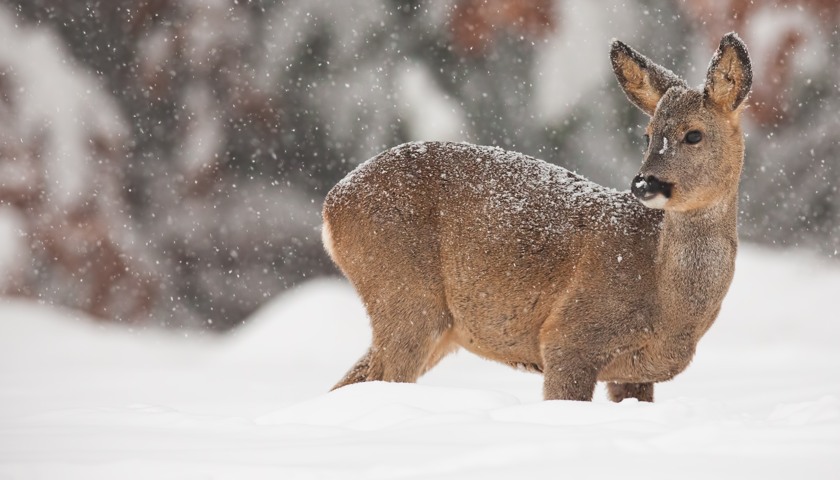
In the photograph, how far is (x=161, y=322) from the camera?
10.9 meters

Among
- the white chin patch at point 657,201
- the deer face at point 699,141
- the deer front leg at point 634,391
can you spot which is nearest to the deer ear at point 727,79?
the deer face at point 699,141

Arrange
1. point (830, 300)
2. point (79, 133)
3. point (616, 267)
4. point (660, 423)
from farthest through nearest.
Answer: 1. point (79, 133)
2. point (830, 300)
3. point (616, 267)
4. point (660, 423)

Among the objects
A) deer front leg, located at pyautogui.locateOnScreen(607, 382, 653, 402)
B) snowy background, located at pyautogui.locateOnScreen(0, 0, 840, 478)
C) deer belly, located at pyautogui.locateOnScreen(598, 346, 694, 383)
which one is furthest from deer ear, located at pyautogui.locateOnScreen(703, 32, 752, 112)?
snowy background, located at pyautogui.locateOnScreen(0, 0, 840, 478)

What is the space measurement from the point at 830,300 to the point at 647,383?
5249 mm

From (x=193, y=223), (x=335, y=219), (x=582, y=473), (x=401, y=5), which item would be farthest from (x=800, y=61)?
(x=582, y=473)

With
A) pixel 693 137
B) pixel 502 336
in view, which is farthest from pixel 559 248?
pixel 693 137

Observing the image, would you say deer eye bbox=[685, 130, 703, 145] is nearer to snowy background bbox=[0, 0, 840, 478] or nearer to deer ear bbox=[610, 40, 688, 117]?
deer ear bbox=[610, 40, 688, 117]

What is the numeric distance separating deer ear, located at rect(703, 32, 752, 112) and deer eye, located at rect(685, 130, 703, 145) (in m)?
0.20

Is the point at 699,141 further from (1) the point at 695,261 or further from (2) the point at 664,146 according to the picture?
(1) the point at 695,261

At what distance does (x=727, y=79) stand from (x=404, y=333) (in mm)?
1910

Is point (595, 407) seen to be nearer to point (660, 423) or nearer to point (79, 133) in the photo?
point (660, 423)

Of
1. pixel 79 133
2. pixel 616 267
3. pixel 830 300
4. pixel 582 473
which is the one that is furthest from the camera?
pixel 79 133

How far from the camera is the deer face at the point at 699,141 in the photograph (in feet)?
16.2

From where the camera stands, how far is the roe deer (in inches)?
202
